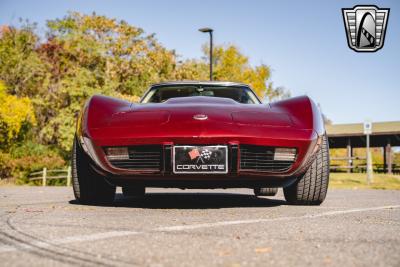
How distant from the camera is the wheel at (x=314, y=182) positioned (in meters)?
4.28

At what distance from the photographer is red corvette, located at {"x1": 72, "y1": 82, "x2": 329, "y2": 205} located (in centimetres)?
375

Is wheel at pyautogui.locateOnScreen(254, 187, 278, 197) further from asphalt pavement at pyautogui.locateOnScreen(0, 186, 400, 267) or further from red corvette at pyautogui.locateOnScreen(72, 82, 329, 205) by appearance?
asphalt pavement at pyautogui.locateOnScreen(0, 186, 400, 267)

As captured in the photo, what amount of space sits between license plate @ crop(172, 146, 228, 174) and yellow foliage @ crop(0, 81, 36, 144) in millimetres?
24250

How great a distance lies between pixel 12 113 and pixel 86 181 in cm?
2348

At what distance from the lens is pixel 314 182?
4.32m

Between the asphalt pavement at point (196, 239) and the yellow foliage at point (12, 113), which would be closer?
the asphalt pavement at point (196, 239)

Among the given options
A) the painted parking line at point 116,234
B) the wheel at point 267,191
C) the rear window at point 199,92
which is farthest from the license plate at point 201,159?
the wheel at point 267,191

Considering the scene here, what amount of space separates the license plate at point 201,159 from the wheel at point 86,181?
837 millimetres

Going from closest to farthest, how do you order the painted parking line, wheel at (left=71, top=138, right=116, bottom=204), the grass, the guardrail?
the painted parking line → wheel at (left=71, top=138, right=116, bottom=204) → the grass → the guardrail

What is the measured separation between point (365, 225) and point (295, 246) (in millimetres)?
979

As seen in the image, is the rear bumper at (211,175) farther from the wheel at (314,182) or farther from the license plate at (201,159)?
the wheel at (314,182)

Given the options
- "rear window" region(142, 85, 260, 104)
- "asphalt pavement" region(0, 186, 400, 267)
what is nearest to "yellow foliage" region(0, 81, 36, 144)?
"rear window" region(142, 85, 260, 104)

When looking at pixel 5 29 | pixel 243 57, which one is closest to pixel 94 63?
pixel 5 29

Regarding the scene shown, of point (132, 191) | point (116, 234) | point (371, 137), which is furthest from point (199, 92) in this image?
point (371, 137)
